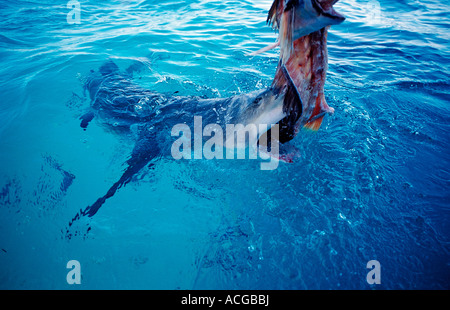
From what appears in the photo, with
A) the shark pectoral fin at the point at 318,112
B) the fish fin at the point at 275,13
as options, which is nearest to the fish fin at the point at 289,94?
the shark pectoral fin at the point at 318,112

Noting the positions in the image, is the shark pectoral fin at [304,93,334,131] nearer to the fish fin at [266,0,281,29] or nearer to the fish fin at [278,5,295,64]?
the fish fin at [278,5,295,64]

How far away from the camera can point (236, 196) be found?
2.85 m

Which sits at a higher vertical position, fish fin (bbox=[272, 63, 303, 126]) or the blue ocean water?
fish fin (bbox=[272, 63, 303, 126])

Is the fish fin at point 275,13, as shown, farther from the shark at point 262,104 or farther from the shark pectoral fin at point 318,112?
the shark pectoral fin at point 318,112

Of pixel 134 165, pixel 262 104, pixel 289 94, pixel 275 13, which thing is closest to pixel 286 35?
pixel 275 13

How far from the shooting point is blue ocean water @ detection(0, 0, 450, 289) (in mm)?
2264

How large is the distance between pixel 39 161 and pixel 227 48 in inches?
199

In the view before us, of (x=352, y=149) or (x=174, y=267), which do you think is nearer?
(x=174, y=267)

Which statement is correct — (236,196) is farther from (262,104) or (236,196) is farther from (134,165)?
(134,165)

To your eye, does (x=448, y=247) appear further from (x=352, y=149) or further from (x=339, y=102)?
(x=339, y=102)

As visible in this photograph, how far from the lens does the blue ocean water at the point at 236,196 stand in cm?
226

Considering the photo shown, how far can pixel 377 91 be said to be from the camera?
443cm

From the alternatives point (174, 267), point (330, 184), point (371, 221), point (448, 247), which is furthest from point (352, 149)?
point (174, 267)

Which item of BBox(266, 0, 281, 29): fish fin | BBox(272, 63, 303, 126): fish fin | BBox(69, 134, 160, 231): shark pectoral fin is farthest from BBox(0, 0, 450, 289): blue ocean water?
BBox(266, 0, 281, 29): fish fin
